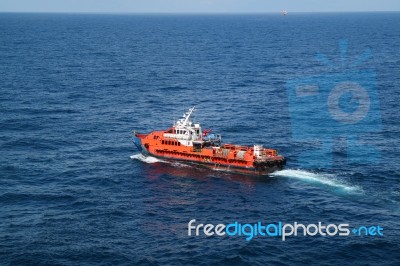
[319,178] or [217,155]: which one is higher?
[217,155]

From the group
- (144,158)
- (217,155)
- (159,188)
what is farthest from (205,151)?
(159,188)

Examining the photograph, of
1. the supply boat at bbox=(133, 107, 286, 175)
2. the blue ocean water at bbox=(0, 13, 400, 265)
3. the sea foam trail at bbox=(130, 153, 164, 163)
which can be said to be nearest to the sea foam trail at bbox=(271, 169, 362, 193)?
the blue ocean water at bbox=(0, 13, 400, 265)

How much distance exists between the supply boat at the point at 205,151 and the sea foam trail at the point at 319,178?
5.39ft

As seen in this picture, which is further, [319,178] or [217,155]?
[217,155]

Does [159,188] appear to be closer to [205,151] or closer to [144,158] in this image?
[205,151]

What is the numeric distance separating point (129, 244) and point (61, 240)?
7676 mm

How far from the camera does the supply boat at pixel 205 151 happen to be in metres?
84.3

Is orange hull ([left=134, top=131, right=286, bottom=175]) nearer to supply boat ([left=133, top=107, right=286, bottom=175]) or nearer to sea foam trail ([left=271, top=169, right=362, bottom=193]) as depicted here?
supply boat ([left=133, top=107, right=286, bottom=175])

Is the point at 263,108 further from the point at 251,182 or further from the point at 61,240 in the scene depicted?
the point at 61,240

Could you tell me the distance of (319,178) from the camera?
8125 cm

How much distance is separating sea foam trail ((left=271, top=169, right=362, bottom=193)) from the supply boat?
1.64 m

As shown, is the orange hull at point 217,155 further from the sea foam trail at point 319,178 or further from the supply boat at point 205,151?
the sea foam trail at point 319,178

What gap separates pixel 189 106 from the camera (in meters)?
129

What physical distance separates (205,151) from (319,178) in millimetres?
18341
